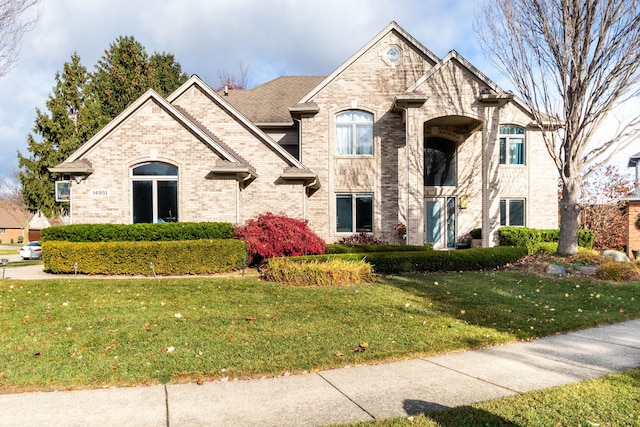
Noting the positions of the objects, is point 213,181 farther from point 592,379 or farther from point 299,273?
point 592,379

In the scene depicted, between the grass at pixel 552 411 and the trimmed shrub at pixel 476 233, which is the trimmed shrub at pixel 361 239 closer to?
the trimmed shrub at pixel 476 233

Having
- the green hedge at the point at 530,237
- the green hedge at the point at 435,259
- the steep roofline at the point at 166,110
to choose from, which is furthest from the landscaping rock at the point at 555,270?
the steep roofline at the point at 166,110

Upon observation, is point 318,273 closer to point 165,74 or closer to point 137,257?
point 137,257

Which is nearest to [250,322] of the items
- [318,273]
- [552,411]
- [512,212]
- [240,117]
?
[318,273]

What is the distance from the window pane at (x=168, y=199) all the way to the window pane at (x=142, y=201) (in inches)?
13.6

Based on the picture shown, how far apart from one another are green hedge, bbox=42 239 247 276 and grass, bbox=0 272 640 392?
1341mm

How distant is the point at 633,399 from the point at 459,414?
1.84m

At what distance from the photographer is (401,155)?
1911 centimetres

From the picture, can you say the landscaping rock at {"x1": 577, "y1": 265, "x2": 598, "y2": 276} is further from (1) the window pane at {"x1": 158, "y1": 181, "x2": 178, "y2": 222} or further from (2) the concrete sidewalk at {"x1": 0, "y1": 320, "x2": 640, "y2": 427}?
(1) the window pane at {"x1": 158, "y1": 181, "x2": 178, "y2": 222}

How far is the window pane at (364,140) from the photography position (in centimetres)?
1948

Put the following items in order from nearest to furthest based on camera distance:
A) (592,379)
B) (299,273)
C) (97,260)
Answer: (592,379) < (299,273) < (97,260)

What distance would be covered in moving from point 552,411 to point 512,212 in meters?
18.2

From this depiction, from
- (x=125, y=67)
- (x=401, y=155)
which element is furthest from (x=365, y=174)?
(x=125, y=67)

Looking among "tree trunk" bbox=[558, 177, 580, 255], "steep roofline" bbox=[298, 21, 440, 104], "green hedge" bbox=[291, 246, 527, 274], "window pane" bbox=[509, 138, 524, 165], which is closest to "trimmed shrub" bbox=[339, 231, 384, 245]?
"green hedge" bbox=[291, 246, 527, 274]
